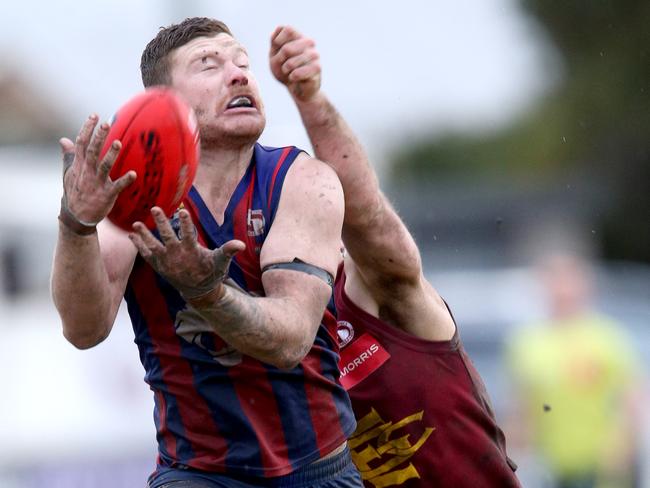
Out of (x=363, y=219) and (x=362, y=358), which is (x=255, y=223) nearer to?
(x=363, y=219)

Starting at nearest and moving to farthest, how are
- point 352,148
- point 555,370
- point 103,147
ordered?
point 103,147 → point 352,148 → point 555,370

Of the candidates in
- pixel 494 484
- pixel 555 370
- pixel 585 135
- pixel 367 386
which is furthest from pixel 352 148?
pixel 585 135

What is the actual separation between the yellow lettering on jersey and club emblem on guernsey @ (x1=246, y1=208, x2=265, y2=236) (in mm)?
1067

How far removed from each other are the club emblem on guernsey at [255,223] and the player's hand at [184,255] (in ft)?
1.70

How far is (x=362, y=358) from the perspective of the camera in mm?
4996

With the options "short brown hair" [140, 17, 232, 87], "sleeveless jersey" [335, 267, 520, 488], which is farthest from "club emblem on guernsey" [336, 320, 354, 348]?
"short brown hair" [140, 17, 232, 87]

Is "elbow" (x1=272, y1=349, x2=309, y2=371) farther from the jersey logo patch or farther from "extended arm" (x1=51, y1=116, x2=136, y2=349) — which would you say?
the jersey logo patch

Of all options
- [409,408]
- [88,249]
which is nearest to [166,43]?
[88,249]

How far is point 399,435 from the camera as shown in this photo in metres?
5.00

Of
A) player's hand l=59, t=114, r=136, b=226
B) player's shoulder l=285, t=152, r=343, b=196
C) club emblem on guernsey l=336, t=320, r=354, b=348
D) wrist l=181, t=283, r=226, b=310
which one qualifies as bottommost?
club emblem on guernsey l=336, t=320, r=354, b=348

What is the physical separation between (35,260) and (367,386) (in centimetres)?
994

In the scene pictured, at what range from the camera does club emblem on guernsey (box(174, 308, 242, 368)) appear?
13.8ft

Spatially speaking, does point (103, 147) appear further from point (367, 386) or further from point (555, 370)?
point (555, 370)

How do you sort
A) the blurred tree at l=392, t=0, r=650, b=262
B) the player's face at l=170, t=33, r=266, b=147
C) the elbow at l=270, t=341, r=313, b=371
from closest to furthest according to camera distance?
the elbow at l=270, t=341, r=313, b=371, the player's face at l=170, t=33, r=266, b=147, the blurred tree at l=392, t=0, r=650, b=262
